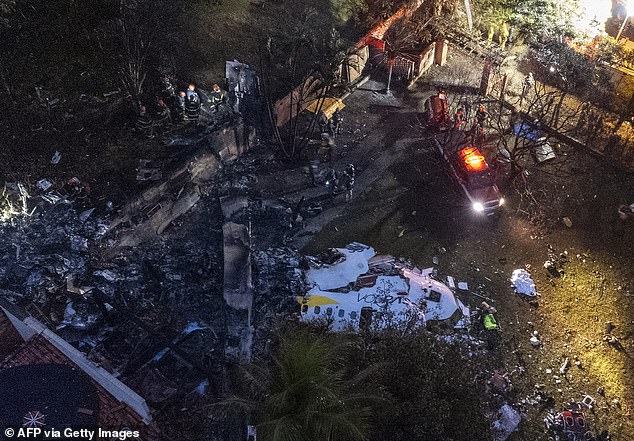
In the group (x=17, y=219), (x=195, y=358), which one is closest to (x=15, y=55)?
(x=17, y=219)

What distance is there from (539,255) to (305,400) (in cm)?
1022

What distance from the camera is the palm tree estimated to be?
8953 millimetres

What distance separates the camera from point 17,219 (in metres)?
14.6

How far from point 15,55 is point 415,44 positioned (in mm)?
16524

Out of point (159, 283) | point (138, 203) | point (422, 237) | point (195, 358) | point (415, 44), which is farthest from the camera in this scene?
point (415, 44)

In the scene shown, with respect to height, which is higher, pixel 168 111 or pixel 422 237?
pixel 168 111

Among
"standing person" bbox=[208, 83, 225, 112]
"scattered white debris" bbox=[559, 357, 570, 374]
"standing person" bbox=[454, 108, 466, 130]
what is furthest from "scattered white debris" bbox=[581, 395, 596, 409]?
"standing person" bbox=[208, 83, 225, 112]

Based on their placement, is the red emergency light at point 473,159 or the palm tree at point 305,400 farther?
the red emergency light at point 473,159

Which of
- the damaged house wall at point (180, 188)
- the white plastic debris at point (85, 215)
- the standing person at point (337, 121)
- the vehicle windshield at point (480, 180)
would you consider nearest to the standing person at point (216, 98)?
the damaged house wall at point (180, 188)

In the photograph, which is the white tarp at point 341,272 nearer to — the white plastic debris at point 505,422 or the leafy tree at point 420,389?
the leafy tree at point 420,389

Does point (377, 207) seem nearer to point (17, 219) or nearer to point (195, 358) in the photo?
point (195, 358)

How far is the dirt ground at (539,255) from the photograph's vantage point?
43.2 ft

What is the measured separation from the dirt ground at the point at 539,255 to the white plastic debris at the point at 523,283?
Answer: 0.20 m

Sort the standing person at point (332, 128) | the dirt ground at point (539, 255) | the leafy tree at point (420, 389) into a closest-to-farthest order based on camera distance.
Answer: the leafy tree at point (420, 389)
the dirt ground at point (539, 255)
the standing person at point (332, 128)
